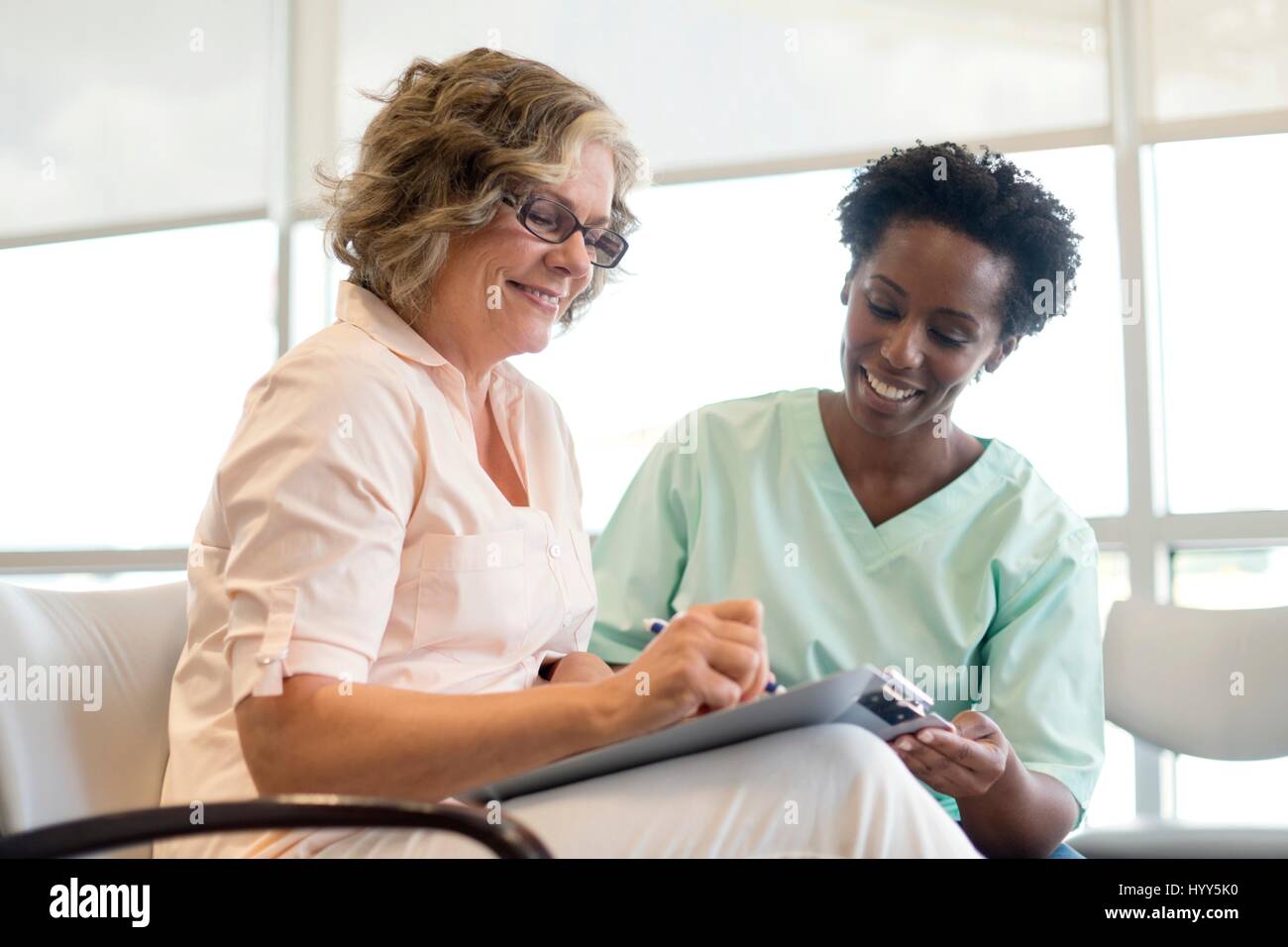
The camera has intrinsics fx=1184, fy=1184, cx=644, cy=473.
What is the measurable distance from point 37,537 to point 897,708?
11.2 feet

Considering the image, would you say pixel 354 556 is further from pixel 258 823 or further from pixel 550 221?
pixel 550 221

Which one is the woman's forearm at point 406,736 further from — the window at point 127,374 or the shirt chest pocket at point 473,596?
the window at point 127,374

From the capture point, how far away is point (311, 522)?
94 cm

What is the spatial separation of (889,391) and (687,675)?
2.81 feet

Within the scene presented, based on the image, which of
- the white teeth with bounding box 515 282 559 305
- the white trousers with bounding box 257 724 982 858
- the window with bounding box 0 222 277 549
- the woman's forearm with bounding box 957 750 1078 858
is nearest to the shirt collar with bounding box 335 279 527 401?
the white teeth with bounding box 515 282 559 305

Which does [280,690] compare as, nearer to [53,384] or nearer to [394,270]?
[394,270]

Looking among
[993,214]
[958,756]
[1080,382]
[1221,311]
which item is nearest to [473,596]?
[958,756]

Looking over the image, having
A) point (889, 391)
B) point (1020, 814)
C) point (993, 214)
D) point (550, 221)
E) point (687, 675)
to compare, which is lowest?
point (1020, 814)

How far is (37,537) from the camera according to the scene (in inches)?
145

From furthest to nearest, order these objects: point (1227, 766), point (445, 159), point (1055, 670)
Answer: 1. point (1227, 766)
2. point (1055, 670)
3. point (445, 159)

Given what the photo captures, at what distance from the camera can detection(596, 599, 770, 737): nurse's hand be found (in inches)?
34.6

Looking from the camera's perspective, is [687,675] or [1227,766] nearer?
[687,675]

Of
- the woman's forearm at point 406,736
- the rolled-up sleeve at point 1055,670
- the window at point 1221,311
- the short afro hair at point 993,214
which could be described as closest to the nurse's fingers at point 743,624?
the woman's forearm at point 406,736

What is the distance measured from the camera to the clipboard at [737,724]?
0.84 m
